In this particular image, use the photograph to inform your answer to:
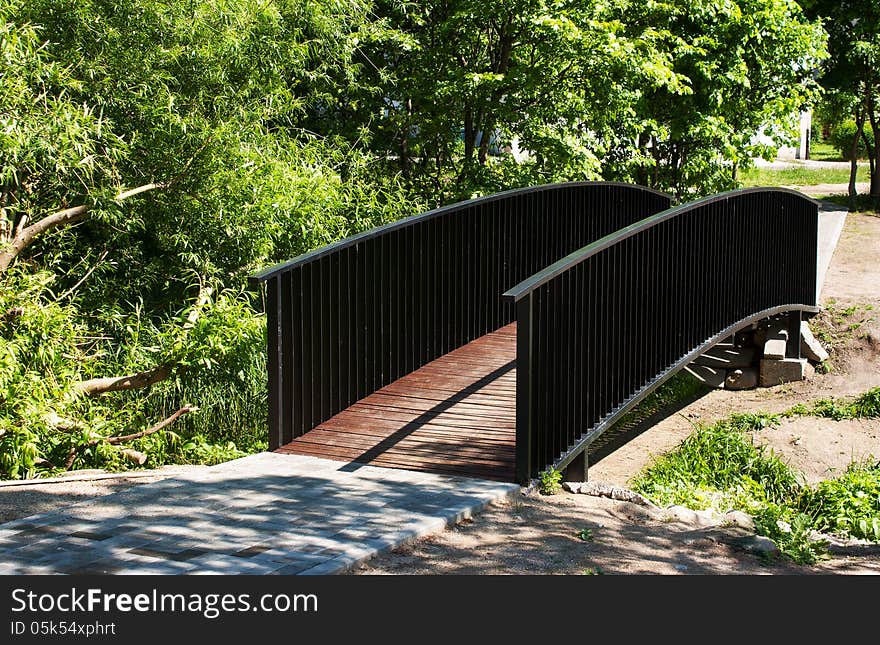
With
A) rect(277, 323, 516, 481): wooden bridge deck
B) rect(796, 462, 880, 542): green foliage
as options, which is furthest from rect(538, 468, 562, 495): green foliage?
rect(796, 462, 880, 542): green foliage

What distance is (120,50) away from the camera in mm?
9438

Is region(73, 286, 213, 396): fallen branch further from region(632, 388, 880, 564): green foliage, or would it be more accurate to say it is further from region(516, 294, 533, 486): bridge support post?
region(632, 388, 880, 564): green foliage

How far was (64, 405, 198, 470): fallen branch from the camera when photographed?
26.0 feet

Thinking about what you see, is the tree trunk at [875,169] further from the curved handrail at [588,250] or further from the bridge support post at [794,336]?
the curved handrail at [588,250]

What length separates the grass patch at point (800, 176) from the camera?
23.8 meters

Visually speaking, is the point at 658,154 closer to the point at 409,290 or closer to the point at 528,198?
the point at 528,198

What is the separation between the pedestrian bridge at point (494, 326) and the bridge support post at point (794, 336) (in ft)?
7.70

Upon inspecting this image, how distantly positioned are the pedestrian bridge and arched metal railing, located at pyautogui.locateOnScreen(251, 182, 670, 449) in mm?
15

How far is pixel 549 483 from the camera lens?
5.98 meters

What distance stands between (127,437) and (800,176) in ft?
68.5

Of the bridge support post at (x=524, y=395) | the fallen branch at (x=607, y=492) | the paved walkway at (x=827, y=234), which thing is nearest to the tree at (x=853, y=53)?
the paved walkway at (x=827, y=234)

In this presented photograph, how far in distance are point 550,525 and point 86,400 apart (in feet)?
14.5

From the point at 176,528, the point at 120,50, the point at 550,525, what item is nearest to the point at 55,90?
the point at 120,50
